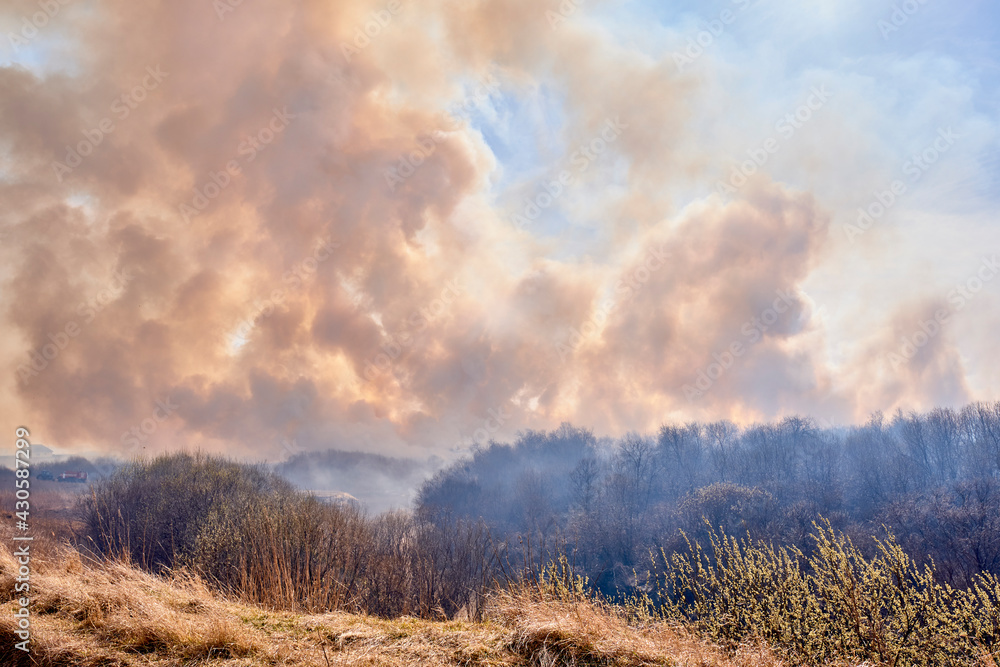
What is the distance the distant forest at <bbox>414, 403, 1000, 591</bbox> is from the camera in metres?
64.9

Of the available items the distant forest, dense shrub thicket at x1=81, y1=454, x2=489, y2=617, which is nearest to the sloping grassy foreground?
dense shrub thicket at x1=81, y1=454, x2=489, y2=617

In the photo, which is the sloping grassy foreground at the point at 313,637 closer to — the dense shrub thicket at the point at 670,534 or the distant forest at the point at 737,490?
the dense shrub thicket at the point at 670,534

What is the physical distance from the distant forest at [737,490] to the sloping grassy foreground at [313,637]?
3834 centimetres

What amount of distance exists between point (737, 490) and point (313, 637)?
85162 millimetres

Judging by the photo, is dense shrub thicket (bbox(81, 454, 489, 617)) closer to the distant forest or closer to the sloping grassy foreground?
the sloping grassy foreground

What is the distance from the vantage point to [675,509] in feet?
285

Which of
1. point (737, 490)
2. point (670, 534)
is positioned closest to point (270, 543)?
point (670, 534)

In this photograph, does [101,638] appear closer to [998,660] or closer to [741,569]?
[741,569]

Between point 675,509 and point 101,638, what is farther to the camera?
point 675,509

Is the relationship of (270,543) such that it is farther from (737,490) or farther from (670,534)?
(737,490)

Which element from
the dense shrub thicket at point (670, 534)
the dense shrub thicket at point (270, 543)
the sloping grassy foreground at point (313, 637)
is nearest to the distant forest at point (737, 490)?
the dense shrub thicket at point (670, 534)

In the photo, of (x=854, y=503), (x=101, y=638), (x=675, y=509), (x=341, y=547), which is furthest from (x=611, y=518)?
(x=101, y=638)

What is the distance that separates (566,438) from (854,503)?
7755 centimetres

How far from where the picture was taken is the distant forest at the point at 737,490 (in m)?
64.9
